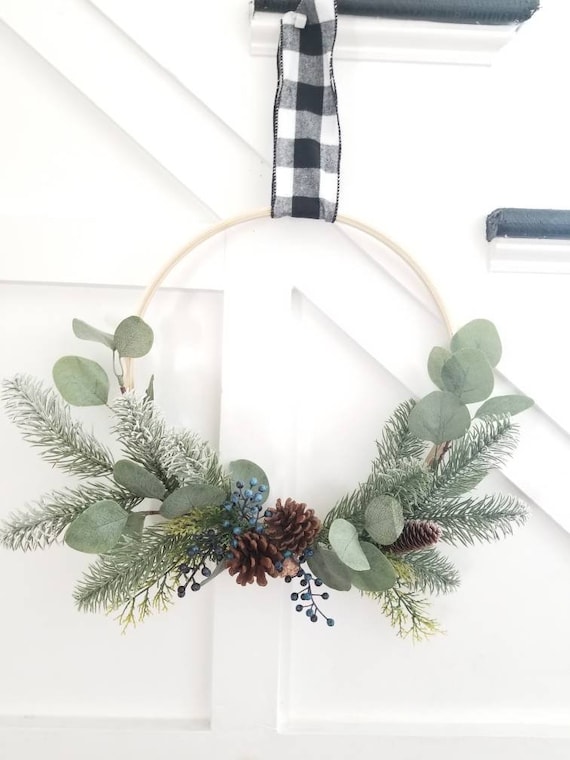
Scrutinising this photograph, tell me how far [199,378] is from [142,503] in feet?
0.50

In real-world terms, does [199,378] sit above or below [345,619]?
above

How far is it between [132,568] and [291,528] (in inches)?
6.3

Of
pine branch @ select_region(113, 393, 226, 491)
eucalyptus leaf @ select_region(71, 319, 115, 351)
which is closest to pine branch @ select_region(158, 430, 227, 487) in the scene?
pine branch @ select_region(113, 393, 226, 491)

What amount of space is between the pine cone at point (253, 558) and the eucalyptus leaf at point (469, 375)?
0.24 metres

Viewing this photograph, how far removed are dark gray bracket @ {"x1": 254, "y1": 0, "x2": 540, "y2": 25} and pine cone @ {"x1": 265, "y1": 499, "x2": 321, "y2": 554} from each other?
20.5 inches

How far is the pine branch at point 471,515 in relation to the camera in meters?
0.65

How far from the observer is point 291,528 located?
62 centimetres

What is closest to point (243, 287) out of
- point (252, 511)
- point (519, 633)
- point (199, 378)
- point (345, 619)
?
point (199, 378)

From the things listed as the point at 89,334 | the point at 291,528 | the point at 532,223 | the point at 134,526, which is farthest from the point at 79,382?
the point at 532,223

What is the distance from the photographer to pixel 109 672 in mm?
729

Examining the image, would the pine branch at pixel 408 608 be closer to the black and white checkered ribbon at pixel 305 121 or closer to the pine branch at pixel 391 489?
the pine branch at pixel 391 489

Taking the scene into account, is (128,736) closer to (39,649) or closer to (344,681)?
(39,649)

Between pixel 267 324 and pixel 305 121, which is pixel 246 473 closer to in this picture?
pixel 267 324

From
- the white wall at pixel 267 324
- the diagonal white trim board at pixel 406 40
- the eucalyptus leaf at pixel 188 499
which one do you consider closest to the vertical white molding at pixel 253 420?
the white wall at pixel 267 324
